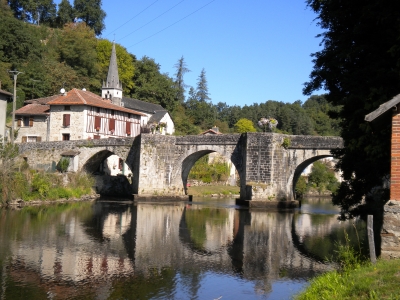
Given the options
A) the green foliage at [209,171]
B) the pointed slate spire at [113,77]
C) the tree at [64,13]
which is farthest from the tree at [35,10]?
the green foliage at [209,171]

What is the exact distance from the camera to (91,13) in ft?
237

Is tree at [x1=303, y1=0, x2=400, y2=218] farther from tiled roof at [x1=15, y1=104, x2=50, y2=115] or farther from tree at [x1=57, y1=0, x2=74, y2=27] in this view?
tree at [x1=57, y1=0, x2=74, y2=27]

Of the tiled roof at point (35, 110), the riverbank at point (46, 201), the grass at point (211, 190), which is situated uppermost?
the tiled roof at point (35, 110)

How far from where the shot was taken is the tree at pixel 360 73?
34.1ft

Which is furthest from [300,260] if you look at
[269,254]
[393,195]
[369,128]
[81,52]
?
[81,52]

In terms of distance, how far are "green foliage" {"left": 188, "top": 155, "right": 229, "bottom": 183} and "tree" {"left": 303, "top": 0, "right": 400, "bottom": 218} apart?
28330mm

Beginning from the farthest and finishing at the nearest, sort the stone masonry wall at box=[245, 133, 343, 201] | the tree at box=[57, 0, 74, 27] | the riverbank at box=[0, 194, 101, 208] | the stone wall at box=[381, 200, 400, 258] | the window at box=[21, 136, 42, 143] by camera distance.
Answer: the tree at box=[57, 0, 74, 27] → the window at box=[21, 136, 42, 143] → the stone masonry wall at box=[245, 133, 343, 201] → the riverbank at box=[0, 194, 101, 208] → the stone wall at box=[381, 200, 400, 258]

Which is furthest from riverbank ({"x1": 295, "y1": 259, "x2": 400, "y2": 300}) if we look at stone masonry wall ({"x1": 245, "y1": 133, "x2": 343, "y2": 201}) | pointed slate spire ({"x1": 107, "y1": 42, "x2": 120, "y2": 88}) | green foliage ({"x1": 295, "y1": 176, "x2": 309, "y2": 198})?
pointed slate spire ({"x1": 107, "y1": 42, "x2": 120, "y2": 88})

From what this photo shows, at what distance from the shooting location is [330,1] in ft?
39.9

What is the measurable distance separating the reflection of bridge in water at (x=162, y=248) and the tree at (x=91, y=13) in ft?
179

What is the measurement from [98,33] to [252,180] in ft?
175

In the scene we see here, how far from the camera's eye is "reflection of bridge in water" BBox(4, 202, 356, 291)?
11712 millimetres

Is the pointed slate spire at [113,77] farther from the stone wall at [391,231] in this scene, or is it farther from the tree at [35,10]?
the stone wall at [391,231]

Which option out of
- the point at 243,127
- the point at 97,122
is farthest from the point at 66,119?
the point at 243,127
